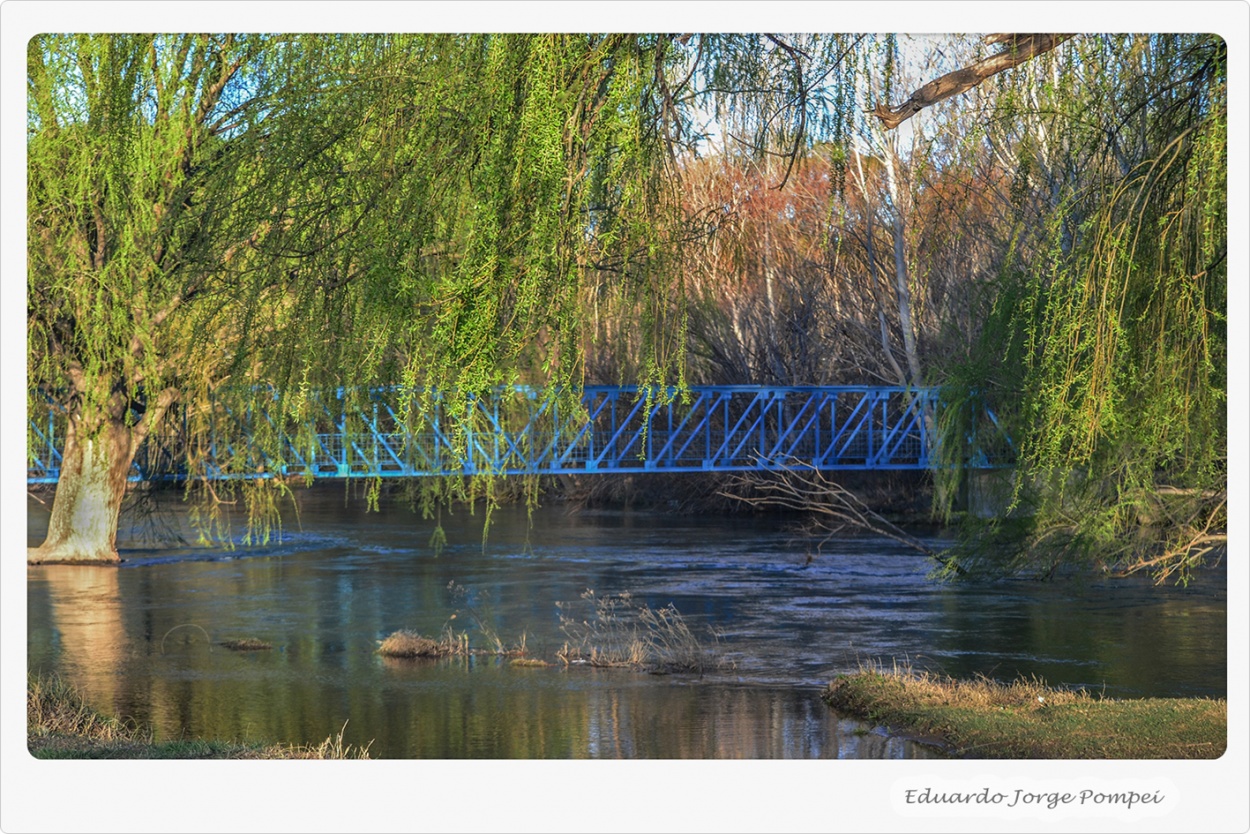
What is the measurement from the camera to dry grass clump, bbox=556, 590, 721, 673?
13.5 meters

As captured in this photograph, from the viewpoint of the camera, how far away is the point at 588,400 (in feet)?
72.6

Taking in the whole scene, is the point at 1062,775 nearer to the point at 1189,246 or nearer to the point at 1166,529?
the point at 1189,246

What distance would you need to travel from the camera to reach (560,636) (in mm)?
15328

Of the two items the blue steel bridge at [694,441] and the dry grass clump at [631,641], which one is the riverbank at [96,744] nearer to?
the blue steel bridge at [694,441]

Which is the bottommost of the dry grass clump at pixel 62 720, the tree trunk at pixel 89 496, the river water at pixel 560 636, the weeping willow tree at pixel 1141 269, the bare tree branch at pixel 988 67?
the river water at pixel 560 636

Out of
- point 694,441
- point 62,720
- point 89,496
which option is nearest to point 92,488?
point 89,496

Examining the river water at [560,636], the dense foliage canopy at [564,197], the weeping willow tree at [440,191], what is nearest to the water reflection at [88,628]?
the river water at [560,636]

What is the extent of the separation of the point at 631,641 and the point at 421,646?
1943mm

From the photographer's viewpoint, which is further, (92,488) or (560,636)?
(92,488)

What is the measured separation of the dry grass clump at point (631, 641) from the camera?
44.4 ft

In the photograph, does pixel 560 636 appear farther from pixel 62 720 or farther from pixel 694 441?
pixel 694 441

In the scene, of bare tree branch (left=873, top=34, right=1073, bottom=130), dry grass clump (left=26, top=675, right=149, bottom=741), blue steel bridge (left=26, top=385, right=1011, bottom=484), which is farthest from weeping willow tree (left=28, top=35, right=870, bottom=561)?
blue steel bridge (left=26, top=385, right=1011, bottom=484)

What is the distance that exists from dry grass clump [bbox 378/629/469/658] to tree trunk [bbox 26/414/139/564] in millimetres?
3260

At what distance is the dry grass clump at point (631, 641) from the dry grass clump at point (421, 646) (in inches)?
39.7
